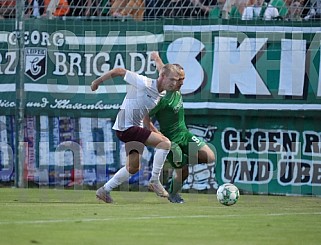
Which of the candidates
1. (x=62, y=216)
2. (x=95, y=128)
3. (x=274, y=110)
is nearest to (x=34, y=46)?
(x=95, y=128)

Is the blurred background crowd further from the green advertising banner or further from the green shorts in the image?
the green shorts

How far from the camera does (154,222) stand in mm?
11219

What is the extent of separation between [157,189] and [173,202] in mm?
348

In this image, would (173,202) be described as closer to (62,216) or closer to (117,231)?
(62,216)

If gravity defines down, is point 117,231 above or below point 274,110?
below

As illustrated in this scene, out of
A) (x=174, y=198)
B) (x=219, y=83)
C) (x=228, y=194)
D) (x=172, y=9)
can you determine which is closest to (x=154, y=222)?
(x=228, y=194)

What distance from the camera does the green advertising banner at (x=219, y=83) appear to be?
58.7ft

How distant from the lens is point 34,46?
19.0 metres

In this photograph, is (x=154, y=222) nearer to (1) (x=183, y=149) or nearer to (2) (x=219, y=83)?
(1) (x=183, y=149)

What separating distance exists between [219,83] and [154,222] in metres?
7.18

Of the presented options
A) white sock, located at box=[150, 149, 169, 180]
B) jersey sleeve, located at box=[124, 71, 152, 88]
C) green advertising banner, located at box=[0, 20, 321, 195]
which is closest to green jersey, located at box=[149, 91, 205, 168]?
white sock, located at box=[150, 149, 169, 180]

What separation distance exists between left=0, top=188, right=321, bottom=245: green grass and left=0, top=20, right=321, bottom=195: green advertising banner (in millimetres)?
2220

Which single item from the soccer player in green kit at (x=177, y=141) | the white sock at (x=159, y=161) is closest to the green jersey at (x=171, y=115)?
the soccer player in green kit at (x=177, y=141)

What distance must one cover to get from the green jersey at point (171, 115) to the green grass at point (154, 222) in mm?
1074
